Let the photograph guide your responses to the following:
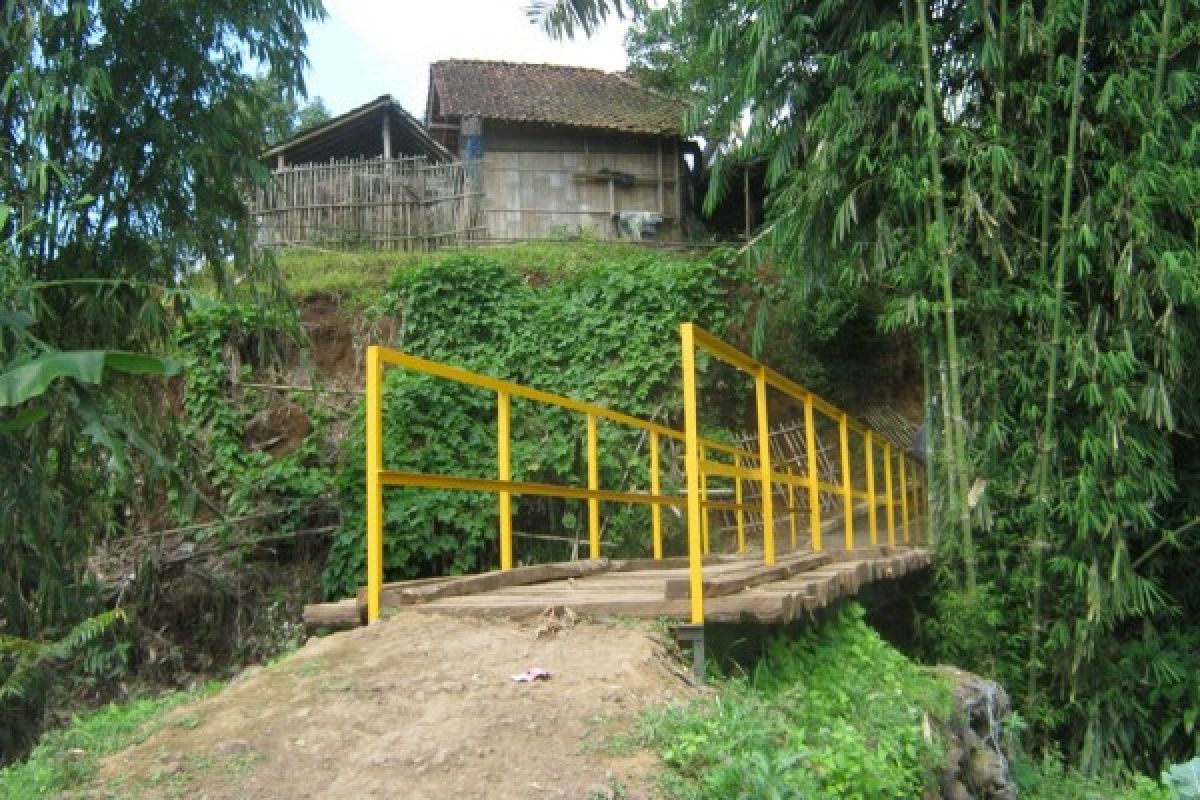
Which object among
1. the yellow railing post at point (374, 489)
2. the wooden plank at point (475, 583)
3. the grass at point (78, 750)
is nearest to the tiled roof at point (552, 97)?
the wooden plank at point (475, 583)

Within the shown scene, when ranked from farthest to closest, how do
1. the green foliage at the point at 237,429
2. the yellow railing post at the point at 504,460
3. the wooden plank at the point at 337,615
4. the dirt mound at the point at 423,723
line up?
the green foliage at the point at 237,429, the yellow railing post at the point at 504,460, the wooden plank at the point at 337,615, the dirt mound at the point at 423,723

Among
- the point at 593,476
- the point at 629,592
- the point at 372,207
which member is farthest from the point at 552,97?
the point at 629,592

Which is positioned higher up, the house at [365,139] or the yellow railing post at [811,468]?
the house at [365,139]

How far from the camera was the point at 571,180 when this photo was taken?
1831 cm

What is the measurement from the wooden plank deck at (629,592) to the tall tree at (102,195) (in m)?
1.91

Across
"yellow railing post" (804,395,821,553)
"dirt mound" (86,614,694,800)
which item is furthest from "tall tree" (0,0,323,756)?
"yellow railing post" (804,395,821,553)

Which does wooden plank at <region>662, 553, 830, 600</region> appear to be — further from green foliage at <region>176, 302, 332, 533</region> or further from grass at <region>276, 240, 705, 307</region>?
grass at <region>276, 240, 705, 307</region>

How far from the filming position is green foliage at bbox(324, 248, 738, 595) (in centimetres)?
997

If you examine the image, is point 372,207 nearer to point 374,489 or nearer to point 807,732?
point 374,489

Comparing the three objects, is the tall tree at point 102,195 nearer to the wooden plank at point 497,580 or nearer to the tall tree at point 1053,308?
the wooden plank at point 497,580

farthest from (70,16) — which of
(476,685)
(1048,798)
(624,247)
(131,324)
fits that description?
(624,247)

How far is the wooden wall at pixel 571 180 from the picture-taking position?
58.5ft

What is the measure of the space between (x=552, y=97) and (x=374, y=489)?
15.8 metres

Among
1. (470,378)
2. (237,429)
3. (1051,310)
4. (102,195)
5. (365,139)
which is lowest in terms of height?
(237,429)
